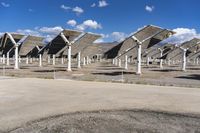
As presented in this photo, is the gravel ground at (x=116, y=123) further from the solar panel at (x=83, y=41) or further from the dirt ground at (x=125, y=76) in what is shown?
the solar panel at (x=83, y=41)

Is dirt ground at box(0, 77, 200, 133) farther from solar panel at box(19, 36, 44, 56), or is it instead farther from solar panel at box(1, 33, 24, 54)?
solar panel at box(19, 36, 44, 56)

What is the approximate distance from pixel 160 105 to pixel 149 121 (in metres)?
3.59

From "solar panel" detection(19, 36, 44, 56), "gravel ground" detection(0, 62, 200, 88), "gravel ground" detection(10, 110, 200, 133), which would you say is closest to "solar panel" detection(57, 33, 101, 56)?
"gravel ground" detection(0, 62, 200, 88)

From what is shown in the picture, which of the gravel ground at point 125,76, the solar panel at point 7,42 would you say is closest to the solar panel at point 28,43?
the solar panel at point 7,42

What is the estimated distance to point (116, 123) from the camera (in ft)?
33.9

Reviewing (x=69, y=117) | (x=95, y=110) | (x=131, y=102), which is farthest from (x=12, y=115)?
(x=131, y=102)

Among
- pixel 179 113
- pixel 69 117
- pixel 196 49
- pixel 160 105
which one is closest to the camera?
pixel 69 117

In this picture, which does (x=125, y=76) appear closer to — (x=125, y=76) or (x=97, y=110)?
(x=125, y=76)

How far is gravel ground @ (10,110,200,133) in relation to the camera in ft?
31.0

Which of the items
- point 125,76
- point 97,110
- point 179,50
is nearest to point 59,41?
point 125,76

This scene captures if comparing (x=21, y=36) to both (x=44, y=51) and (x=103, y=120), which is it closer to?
(x=44, y=51)

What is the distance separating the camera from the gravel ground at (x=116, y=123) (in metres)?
9.45

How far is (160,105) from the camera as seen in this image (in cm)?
1415

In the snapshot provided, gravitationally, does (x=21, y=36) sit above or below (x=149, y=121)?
above
